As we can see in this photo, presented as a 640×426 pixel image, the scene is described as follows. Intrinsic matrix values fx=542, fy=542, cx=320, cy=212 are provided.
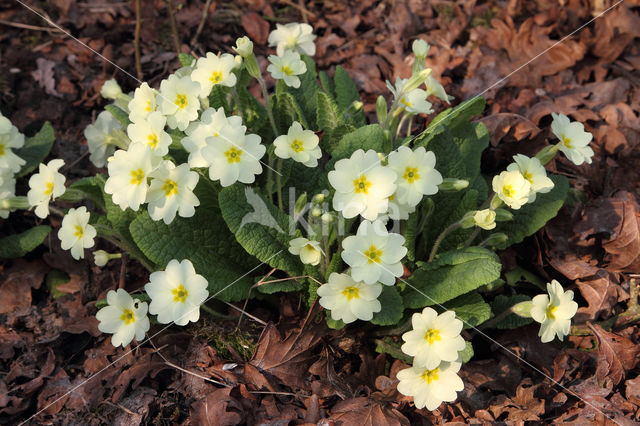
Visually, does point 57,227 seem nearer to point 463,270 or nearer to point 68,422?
point 68,422

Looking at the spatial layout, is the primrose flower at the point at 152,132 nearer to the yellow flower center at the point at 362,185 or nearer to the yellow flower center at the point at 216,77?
the yellow flower center at the point at 216,77

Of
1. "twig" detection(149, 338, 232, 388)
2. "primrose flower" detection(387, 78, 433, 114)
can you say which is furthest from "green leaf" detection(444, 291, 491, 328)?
"twig" detection(149, 338, 232, 388)

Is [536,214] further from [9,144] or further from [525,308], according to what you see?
[9,144]

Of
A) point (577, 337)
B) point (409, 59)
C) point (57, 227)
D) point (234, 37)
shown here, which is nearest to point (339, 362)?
point (577, 337)

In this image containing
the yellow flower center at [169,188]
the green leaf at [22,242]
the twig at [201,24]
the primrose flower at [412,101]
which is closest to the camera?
the yellow flower center at [169,188]

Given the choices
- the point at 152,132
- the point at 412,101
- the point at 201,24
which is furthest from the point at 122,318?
the point at 201,24

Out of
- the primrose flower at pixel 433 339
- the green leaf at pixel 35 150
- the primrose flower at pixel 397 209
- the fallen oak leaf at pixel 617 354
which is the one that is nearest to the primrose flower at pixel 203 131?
the primrose flower at pixel 397 209
